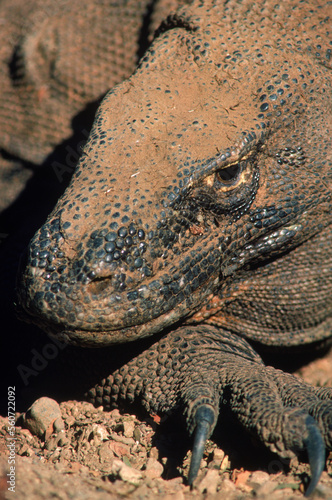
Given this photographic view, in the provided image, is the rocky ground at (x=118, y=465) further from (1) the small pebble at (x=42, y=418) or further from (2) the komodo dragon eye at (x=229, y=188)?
(2) the komodo dragon eye at (x=229, y=188)

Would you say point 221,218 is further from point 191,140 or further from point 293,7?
point 293,7

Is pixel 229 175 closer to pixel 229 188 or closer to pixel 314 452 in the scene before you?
pixel 229 188

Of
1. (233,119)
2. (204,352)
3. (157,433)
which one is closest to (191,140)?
(233,119)

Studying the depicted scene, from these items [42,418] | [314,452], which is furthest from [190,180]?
[42,418]

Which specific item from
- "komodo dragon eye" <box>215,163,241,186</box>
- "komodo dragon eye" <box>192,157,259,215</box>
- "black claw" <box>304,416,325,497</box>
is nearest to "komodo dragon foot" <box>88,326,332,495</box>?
"black claw" <box>304,416,325,497</box>

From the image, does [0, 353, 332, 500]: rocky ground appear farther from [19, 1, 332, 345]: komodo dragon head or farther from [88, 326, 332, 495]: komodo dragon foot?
[19, 1, 332, 345]: komodo dragon head

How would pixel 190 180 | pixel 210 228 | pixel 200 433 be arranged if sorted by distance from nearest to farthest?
pixel 200 433
pixel 190 180
pixel 210 228

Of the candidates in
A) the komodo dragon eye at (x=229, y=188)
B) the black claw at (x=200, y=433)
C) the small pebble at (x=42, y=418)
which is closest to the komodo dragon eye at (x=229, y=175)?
the komodo dragon eye at (x=229, y=188)
